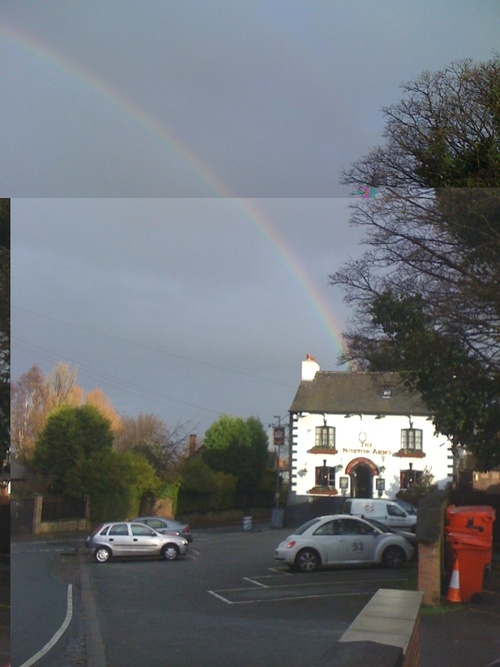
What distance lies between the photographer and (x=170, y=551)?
5984 mm

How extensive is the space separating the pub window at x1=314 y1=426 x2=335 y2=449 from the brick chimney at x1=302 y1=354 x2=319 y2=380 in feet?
1.29

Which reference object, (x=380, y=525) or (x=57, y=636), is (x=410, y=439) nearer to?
(x=380, y=525)

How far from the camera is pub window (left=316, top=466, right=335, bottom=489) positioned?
6.03 meters

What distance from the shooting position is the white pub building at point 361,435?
19.5ft

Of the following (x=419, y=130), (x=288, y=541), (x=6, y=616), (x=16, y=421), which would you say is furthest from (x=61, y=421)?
(x=419, y=130)

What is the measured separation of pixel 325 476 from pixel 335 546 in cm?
50

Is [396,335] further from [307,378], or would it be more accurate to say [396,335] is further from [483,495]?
[483,495]

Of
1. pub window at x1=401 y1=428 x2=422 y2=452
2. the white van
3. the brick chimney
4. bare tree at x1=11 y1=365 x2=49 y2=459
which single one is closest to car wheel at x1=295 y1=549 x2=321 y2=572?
the white van

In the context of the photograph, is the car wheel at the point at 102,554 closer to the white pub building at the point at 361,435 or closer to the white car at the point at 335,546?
the white car at the point at 335,546

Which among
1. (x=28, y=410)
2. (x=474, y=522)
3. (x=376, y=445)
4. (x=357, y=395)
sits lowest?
(x=474, y=522)

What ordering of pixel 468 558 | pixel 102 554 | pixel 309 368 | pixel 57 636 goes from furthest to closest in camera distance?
1. pixel 468 558
2. pixel 309 368
3. pixel 102 554
4. pixel 57 636

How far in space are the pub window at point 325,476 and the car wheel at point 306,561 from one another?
0.49 meters

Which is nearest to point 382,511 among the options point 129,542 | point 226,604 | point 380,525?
point 380,525

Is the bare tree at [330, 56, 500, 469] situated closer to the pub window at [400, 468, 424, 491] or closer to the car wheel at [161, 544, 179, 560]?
the pub window at [400, 468, 424, 491]
